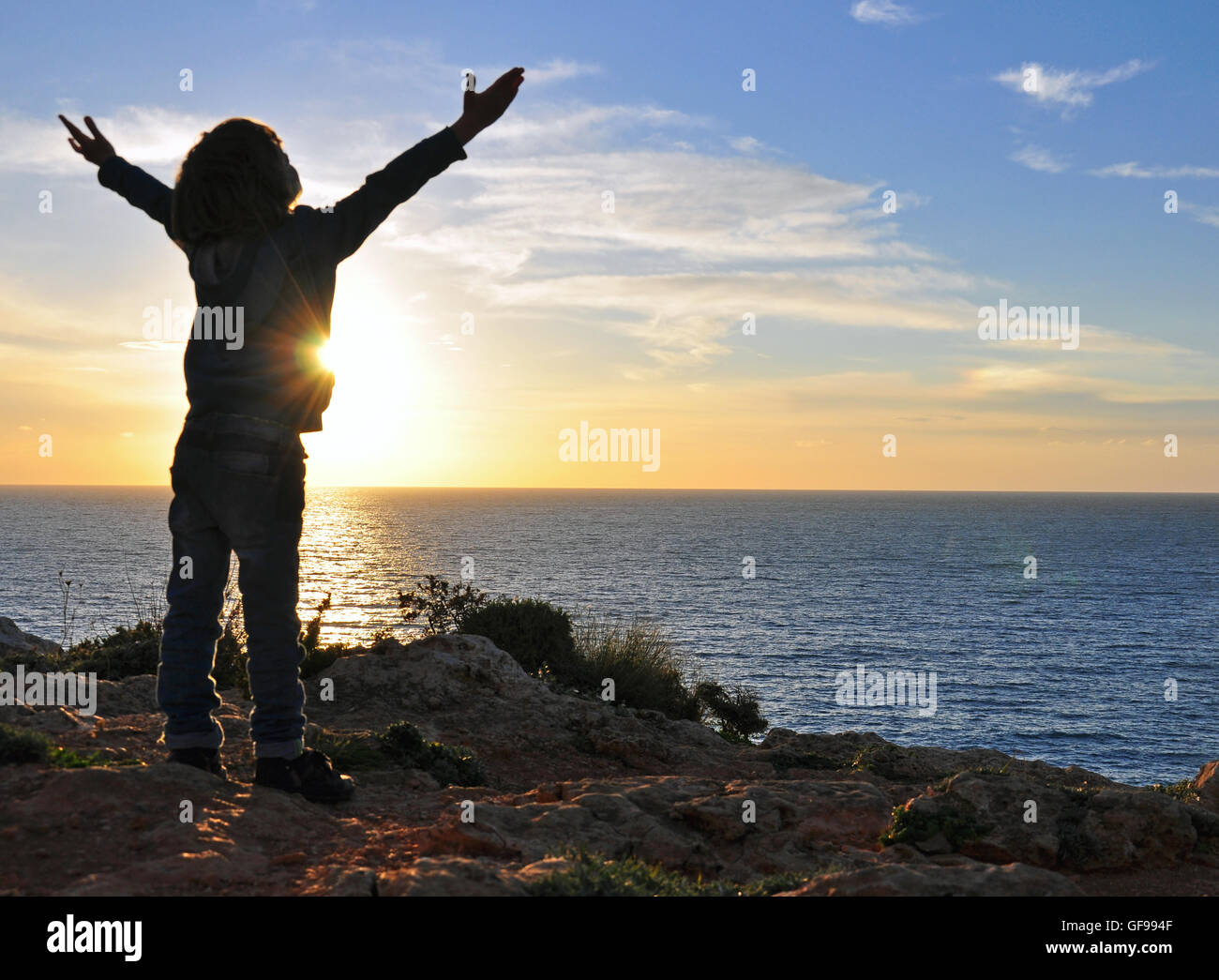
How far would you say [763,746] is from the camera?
11.5 meters

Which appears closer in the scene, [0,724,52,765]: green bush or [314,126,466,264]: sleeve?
[314,126,466,264]: sleeve

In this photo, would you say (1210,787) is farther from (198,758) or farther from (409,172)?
(409,172)

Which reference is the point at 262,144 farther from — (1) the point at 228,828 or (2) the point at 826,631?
(2) the point at 826,631

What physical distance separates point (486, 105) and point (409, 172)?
53 cm

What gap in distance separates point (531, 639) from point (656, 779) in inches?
323

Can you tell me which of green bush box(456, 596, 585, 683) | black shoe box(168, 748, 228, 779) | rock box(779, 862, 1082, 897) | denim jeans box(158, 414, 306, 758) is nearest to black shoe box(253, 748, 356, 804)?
denim jeans box(158, 414, 306, 758)

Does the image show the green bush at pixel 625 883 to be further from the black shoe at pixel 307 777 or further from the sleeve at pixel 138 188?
the sleeve at pixel 138 188

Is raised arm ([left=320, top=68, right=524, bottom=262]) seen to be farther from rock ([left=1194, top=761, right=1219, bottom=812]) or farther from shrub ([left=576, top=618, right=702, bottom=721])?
shrub ([left=576, top=618, right=702, bottom=721])

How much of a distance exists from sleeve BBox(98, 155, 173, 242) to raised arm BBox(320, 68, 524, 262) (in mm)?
1010

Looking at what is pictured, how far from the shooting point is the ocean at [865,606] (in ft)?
116

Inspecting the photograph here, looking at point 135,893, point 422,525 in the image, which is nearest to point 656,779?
point 135,893

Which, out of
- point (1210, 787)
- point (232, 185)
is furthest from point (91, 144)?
point (1210, 787)

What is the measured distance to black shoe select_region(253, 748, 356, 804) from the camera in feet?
15.9

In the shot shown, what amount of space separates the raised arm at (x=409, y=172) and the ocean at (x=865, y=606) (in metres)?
9.89
